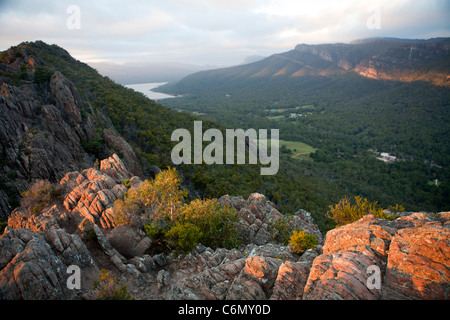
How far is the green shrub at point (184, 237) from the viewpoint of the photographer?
1602 cm

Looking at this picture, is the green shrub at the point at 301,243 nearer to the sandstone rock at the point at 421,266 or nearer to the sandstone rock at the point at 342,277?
the sandstone rock at the point at 342,277

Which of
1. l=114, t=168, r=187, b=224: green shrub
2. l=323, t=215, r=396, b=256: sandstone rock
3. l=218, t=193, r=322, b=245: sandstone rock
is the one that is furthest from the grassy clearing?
l=323, t=215, r=396, b=256: sandstone rock

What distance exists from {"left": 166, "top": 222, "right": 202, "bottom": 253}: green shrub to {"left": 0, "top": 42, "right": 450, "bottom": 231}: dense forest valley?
16.8m

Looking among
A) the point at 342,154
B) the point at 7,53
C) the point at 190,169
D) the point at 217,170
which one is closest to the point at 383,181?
the point at 342,154

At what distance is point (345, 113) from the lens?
184000 millimetres

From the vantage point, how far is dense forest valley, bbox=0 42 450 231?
39.7 metres

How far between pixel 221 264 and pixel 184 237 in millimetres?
3588

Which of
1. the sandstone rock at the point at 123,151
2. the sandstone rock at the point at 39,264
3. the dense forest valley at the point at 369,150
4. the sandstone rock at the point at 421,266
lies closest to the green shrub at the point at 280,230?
the sandstone rock at the point at 421,266

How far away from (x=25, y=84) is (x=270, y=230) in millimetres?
39056

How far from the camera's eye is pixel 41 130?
26.8 m

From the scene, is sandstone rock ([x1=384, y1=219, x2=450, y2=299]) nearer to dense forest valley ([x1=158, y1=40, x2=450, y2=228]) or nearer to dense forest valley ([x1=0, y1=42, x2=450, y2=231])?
dense forest valley ([x1=0, y1=42, x2=450, y2=231])

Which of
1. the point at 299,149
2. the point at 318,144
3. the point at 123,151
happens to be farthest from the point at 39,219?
the point at 318,144

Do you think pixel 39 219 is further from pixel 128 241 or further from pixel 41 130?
pixel 41 130

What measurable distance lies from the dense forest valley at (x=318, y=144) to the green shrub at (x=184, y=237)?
55.2 feet
